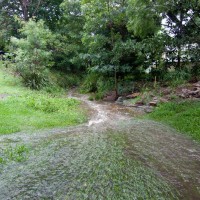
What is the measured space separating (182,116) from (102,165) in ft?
16.9

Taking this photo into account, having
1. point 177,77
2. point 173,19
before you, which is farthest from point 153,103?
point 173,19

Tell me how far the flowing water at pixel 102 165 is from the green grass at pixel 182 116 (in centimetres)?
48

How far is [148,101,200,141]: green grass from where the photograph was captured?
8.12m

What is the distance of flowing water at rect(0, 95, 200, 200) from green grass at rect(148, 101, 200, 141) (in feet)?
1.59

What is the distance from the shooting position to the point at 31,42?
632 inches

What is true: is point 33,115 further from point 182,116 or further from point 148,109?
point 182,116

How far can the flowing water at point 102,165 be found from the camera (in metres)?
4.24

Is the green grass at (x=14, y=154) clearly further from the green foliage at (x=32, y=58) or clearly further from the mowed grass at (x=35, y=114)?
the green foliage at (x=32, y=58)

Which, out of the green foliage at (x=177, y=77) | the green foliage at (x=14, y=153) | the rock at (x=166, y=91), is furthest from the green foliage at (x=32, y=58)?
the green foliage at (x=14, y=153)

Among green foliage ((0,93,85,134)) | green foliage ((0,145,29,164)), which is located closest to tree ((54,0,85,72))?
green foliage ((0,93,85,134))

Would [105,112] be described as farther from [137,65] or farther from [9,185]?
[9,185]

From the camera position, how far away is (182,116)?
365 inches

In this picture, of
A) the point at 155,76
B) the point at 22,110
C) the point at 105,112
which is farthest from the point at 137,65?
the point at 22,110

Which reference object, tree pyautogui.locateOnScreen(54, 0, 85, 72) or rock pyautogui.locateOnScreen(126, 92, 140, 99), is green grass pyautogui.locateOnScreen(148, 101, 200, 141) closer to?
rock pyautogui.locateOnScreen(126, 92, 140, 99)
